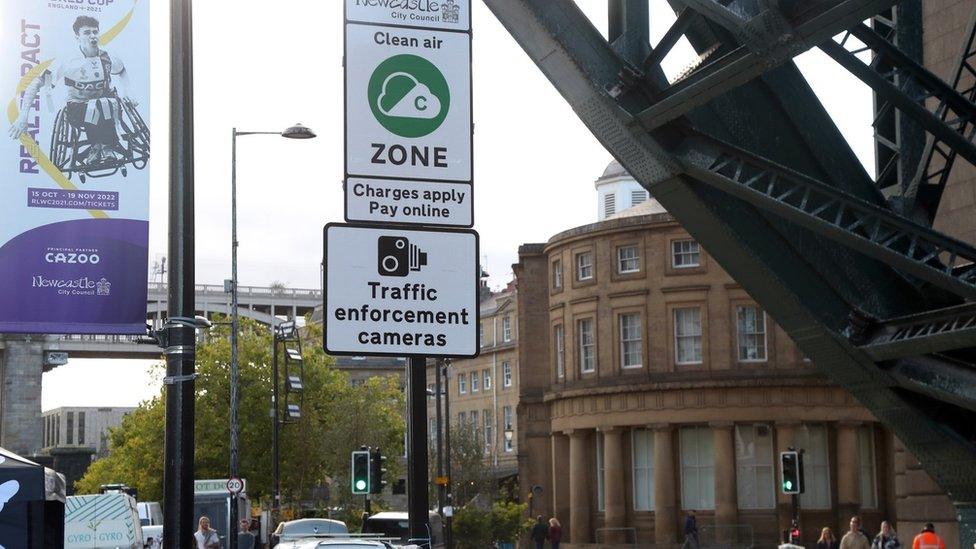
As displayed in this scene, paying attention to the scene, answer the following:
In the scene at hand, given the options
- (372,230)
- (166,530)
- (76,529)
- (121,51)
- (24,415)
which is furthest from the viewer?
(24,415)

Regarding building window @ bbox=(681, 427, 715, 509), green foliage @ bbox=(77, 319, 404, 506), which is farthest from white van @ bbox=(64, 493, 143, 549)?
green foliage @ bbox=(77, 319, 404, 506)

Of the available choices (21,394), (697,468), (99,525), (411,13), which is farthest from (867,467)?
(21,394)

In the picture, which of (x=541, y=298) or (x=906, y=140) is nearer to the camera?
(x=906, y=140)

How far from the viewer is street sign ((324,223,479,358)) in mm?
7766

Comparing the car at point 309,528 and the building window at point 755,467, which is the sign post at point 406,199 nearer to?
the car at point 309,528

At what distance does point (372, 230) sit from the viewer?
25.6 feet

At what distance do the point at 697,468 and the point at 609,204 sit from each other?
3360cm

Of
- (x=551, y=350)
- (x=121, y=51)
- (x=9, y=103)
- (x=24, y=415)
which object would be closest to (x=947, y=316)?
(x=121, y=51)

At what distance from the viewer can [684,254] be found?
191 ft

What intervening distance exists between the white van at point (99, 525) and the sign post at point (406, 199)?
1820cm

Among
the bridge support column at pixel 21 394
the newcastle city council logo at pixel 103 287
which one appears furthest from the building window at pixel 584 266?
the bridge support column at pixel 21 394

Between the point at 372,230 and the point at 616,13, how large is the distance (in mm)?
4557

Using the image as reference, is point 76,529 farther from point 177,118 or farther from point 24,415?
point 24,415

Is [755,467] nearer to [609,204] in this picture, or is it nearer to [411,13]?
[609,204]
